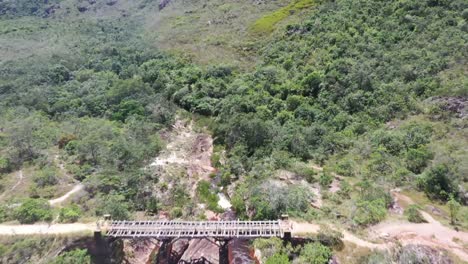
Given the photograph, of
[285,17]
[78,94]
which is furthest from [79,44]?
[285,17]

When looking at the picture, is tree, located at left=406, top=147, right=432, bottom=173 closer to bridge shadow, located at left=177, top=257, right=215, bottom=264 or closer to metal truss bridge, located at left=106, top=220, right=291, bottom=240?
metal truss bridge, located at left=106, top=220, right=291, bottom=240

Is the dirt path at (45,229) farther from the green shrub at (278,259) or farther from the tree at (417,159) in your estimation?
the tree at (417,159)

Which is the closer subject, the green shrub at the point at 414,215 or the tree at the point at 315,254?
the tree at the point at 315,254

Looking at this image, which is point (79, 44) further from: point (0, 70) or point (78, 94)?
point (78, 94)

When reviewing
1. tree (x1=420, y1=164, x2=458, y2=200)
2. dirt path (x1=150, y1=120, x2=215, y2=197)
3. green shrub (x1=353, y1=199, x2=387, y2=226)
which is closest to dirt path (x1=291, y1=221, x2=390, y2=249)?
green shrub (x1=353, y1=199, x2=387, y2=226)

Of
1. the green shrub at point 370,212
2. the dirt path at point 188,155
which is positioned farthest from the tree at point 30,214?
the green shrub at point 370,212

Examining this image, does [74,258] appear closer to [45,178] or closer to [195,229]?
[195,229]
